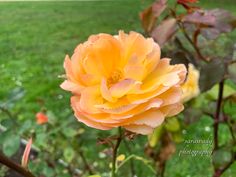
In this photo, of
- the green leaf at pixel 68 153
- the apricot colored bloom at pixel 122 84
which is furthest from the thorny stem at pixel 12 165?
the green leaf at pixel 68 153

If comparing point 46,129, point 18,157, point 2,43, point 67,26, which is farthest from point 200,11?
point 67,26

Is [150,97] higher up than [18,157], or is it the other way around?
[150,97]

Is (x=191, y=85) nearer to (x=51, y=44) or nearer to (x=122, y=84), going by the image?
(x=122, y=84)

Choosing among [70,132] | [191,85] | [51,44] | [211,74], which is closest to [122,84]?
[211,74]

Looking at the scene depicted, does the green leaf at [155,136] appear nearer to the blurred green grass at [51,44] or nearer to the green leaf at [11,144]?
the green leaf at [11,144]

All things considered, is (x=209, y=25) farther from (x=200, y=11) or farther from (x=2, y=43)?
(x=2, y=43)

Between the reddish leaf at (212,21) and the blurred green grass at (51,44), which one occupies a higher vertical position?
the reddish leaf at (212,21)
